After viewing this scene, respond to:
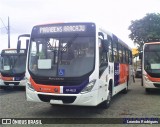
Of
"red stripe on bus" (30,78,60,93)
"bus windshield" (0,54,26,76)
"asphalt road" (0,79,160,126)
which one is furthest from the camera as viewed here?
"bus windshield" (0,54,26,76)

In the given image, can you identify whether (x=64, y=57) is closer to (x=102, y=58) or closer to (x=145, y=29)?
(x=102, y=58)

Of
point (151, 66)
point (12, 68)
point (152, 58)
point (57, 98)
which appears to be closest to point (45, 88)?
point (57, 98)

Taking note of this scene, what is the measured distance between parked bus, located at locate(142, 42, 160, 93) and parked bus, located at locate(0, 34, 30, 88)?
6997 millimetres

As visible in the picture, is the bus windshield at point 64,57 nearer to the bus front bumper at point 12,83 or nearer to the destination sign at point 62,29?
the destination sign at point 62,29

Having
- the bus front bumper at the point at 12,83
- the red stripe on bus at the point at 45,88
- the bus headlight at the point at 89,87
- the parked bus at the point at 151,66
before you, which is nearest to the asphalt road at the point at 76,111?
the red stripe on bus at the point at 45,88

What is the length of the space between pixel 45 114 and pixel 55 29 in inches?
107

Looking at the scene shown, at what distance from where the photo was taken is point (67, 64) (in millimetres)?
9812

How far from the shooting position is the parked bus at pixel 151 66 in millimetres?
16547

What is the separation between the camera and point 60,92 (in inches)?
378

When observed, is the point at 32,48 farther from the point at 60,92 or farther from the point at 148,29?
the point at 148,29

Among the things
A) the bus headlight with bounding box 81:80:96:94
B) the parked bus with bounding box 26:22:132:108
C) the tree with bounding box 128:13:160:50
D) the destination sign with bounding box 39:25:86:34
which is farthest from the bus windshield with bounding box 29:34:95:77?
the tree with bounding box 128:13:160:50

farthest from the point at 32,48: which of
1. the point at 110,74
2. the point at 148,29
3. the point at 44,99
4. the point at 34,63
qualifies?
the point at 148,29

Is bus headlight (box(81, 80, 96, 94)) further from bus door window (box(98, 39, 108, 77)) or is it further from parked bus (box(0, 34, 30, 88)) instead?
parked bus (box(0, 34, 30, 88))

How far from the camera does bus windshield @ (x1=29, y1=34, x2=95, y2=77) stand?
9.72 meters
